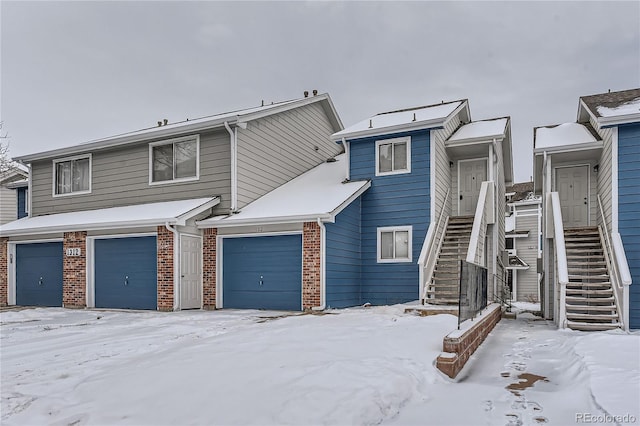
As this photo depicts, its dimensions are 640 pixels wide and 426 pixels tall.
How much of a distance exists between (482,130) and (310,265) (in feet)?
24.7

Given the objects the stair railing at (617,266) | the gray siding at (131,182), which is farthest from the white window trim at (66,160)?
the stair railing at (617,266)

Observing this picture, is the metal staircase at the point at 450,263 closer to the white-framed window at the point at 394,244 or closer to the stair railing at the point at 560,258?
the white-framed window at the point at 394,244

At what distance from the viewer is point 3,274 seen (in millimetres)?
16047

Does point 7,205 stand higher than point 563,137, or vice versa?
point 563,137

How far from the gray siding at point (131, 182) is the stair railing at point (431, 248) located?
18.8 ft

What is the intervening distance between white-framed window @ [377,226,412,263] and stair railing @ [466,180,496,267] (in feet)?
5.84

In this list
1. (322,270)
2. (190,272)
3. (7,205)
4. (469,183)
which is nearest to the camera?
(322,270)

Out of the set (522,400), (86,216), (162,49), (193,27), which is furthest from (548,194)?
(162,49)

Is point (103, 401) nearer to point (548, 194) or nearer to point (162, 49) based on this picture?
point (548, 194)

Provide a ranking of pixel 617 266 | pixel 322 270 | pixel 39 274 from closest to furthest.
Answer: pixel 617 266 → pixel 322 270 → pixel 39 274

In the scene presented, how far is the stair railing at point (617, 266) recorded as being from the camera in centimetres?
1009

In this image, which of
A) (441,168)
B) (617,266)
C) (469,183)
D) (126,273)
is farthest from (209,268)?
(617,266)

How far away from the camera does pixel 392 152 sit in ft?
47.0

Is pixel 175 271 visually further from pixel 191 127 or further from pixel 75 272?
pixel 191 127
